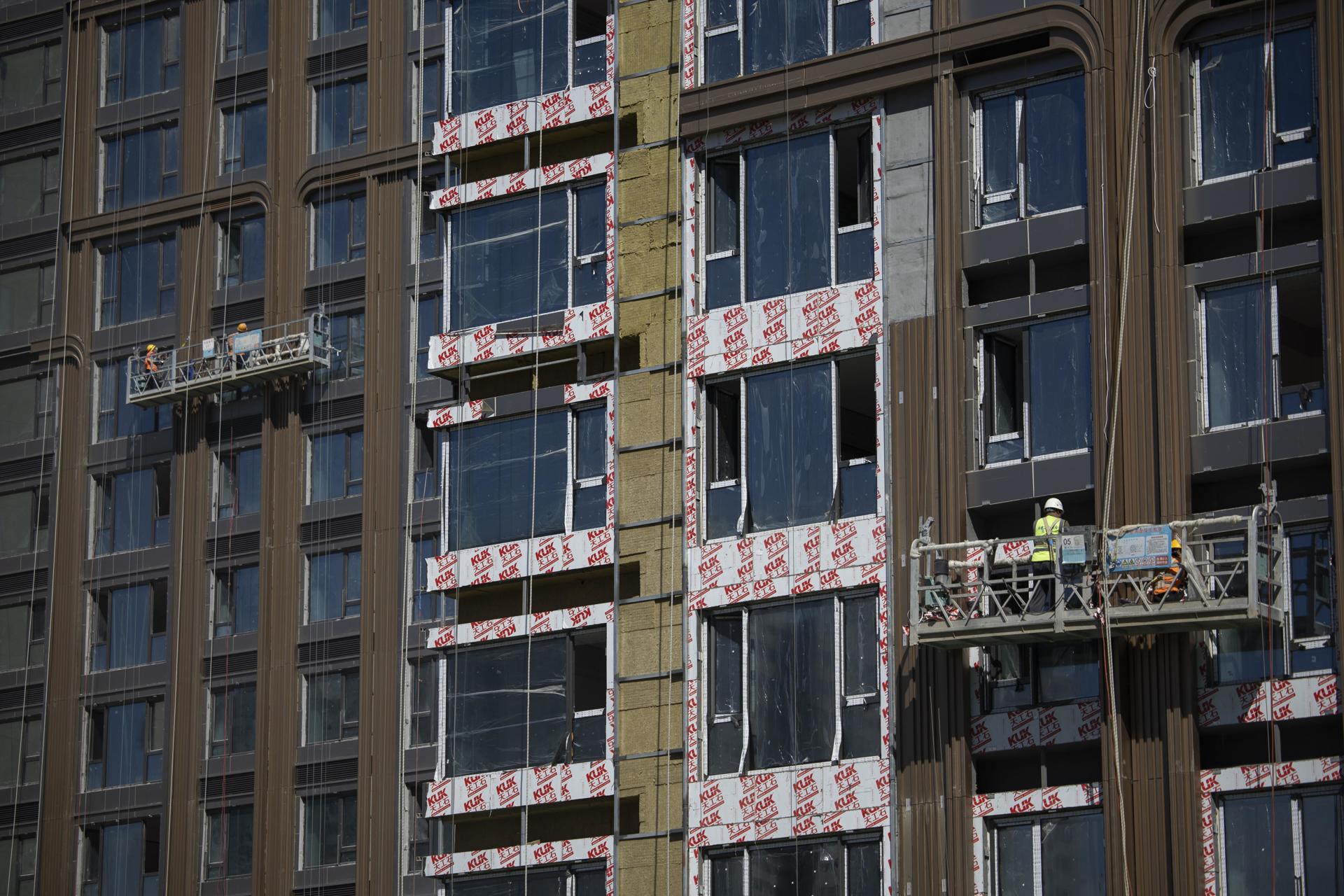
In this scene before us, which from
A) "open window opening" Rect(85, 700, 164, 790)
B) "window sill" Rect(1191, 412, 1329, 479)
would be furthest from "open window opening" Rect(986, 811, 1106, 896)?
"open window opening" Rect(85, 700, 164, 790)

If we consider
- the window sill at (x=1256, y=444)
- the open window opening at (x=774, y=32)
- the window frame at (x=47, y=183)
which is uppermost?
the window frame at (x=47, y=183)

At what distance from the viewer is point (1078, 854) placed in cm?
4303

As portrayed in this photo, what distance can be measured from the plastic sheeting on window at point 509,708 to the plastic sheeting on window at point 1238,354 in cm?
1303

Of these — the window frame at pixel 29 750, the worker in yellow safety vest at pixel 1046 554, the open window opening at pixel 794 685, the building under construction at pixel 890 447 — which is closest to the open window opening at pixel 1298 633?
the building under construction at pixel 890 447

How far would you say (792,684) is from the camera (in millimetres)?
46375

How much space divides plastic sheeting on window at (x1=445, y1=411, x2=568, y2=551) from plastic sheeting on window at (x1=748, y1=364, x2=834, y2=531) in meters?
4.38

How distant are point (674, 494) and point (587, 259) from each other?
5352mm

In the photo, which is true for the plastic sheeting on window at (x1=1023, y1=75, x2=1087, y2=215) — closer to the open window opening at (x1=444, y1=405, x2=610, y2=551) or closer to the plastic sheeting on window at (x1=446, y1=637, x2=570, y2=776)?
the open window opening at (x1=444, y1=405, x2=610, y2=551)

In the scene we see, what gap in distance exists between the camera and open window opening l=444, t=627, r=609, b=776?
163ft

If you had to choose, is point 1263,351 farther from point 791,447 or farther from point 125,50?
point 125,50

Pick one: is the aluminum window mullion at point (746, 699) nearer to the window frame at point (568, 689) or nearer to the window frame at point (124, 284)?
the window frame at point (568, 689)

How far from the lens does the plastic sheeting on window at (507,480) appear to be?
5094cm

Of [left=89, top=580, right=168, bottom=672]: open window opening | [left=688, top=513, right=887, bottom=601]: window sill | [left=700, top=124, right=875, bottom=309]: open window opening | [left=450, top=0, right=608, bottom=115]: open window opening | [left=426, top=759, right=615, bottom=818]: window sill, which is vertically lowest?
[left=426, top=759, right=615, bottom=818]: window sill

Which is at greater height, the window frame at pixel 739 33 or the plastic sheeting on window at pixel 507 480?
the window frame at pixel 739 33
